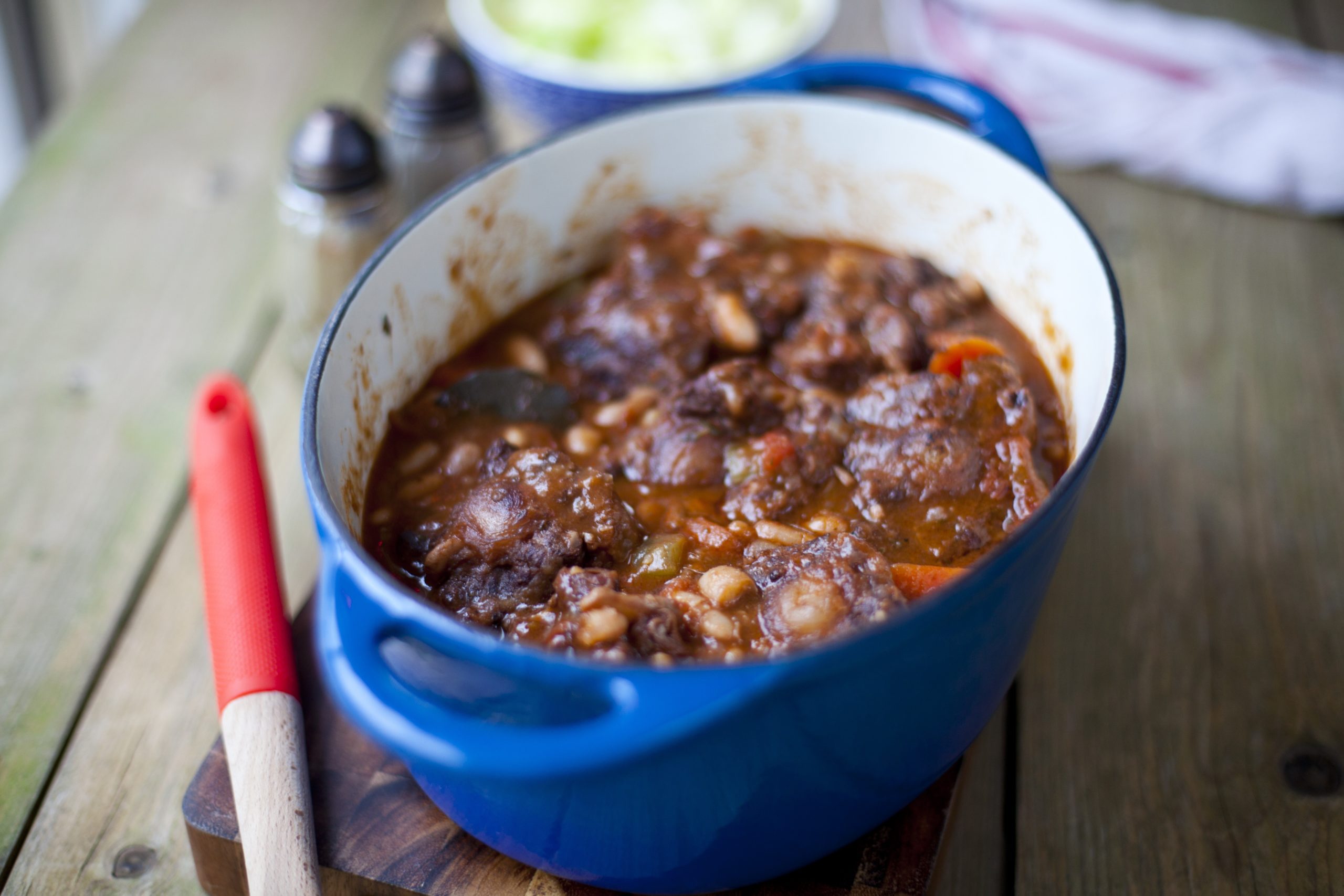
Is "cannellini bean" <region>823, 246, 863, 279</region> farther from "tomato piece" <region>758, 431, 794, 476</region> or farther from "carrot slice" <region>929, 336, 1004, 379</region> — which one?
"tomato piece" <region>758, 431, 794, 476</region>

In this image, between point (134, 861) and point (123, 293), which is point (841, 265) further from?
point (123, 293)

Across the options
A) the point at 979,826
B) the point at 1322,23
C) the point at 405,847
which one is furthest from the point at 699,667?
the point at 1322,23

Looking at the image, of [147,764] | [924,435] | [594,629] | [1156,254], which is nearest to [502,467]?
[594,629]

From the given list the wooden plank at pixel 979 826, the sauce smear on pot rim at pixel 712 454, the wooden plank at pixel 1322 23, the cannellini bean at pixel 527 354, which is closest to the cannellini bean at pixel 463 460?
the sauce smear on pot rim at pixel 712 454

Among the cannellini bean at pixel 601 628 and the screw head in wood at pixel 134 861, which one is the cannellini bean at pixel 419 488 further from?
the screw head in wood at pixel 134 861

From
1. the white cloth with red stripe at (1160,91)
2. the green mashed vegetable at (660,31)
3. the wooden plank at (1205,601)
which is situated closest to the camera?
the wooden plank at (1205,601)

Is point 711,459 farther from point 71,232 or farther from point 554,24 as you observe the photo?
point 71,232

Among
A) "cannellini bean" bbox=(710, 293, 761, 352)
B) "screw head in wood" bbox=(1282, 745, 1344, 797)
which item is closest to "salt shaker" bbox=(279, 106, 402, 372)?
"cannellini bean" bbox=(710, 293, 761, 352)
